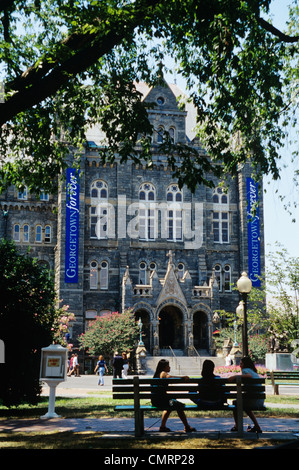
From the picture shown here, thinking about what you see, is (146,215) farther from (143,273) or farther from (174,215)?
(143,273)

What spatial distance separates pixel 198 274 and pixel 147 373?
36.5 ft

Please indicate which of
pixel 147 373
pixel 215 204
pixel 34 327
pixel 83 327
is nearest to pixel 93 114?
pixel 34 327

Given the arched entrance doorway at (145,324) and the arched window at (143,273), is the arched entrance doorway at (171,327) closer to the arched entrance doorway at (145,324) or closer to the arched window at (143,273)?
the arched entrance doorway at (145,324)

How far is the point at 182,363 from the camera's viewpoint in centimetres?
4009

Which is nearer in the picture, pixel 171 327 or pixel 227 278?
pixel 171 327

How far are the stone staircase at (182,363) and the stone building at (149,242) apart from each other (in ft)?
5.33

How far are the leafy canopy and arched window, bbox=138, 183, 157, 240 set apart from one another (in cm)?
3049

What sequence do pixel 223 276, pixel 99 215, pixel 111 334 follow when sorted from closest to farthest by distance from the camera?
pixel 111 334
pixel 99 215
pixel 223 276

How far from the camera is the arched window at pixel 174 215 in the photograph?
4675cm

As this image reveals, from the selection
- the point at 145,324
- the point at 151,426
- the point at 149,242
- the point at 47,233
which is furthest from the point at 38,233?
the point at 151,426

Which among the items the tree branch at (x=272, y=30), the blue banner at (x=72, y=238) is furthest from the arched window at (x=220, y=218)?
the tree branch at (x=272, y=30)

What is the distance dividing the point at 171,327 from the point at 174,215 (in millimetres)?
9196
